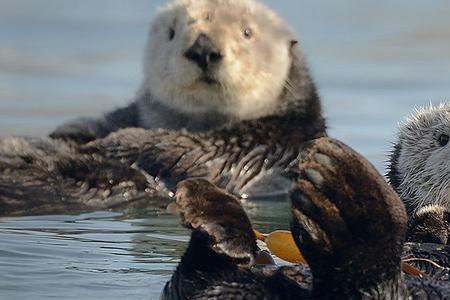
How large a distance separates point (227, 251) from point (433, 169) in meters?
2.38

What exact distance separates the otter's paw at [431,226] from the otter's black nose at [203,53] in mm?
3510

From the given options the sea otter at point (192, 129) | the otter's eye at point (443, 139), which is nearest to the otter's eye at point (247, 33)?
the sea otter at point (192, 129)

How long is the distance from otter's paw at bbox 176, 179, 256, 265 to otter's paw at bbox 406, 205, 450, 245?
4.55 ft

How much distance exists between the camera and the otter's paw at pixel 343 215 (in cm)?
332

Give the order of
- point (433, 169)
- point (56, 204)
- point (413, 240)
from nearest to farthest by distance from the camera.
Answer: point (413, 240), point (433, 169), point (56, 204)

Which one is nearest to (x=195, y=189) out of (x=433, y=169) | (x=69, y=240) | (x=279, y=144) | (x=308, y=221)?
(x=308, y=221)

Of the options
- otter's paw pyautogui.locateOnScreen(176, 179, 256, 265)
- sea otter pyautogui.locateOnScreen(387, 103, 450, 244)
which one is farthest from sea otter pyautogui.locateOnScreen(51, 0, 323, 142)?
otter's paw pyautogui.locateOnScreen(176, 179, 256, 265)

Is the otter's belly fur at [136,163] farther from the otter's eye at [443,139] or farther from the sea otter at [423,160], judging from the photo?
the otter's eye at [443,139]

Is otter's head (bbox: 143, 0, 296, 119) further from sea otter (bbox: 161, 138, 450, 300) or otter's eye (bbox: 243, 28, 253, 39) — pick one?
sea otter (bbox: 161, 138, 450, 300)

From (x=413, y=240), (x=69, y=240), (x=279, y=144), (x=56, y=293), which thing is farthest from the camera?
(x=279, y=144)

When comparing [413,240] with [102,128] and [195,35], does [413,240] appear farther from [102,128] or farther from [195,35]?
[102,128]

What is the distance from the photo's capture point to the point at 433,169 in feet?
19.0

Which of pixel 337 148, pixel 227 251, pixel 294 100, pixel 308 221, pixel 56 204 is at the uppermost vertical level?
pixel 337 148

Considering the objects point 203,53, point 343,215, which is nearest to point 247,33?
point 203,53
